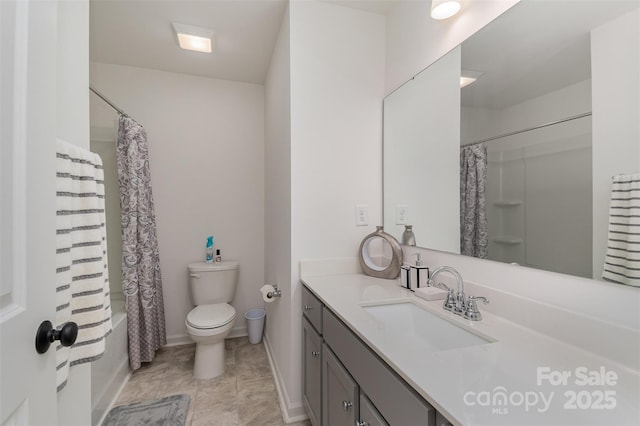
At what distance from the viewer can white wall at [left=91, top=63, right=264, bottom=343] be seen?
2.48 meters

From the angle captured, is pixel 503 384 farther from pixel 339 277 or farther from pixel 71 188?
pixel 71 188

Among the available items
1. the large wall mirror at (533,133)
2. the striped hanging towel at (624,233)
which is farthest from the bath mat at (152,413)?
the striped hanging towel at (624,233)

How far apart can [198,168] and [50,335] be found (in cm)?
216

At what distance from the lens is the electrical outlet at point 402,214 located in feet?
5.35

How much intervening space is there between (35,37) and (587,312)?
5.28 ft

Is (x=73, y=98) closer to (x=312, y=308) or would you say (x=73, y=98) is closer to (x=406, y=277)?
(x=312, y=308)

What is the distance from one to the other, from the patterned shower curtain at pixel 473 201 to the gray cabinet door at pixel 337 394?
74 cm

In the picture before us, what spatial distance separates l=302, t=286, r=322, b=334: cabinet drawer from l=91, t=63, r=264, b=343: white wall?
133 cm

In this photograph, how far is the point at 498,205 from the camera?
1.10 m

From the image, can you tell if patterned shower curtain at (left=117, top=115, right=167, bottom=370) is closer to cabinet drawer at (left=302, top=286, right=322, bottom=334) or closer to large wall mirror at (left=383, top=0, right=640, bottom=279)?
cabinet drawer at (left=302, top=286, right=322, bottom=334)

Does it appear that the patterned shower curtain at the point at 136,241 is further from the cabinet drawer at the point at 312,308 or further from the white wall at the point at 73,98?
the cabinet drawer at the point at 312,308

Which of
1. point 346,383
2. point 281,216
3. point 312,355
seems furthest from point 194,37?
point 346,383

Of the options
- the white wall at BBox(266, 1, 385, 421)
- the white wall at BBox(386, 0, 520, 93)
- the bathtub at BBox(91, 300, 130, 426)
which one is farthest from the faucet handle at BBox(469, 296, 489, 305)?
the bathtub at BBox(91, 300, 130, 426)

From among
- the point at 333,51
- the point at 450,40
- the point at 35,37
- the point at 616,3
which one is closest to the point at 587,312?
the point at 616,3
